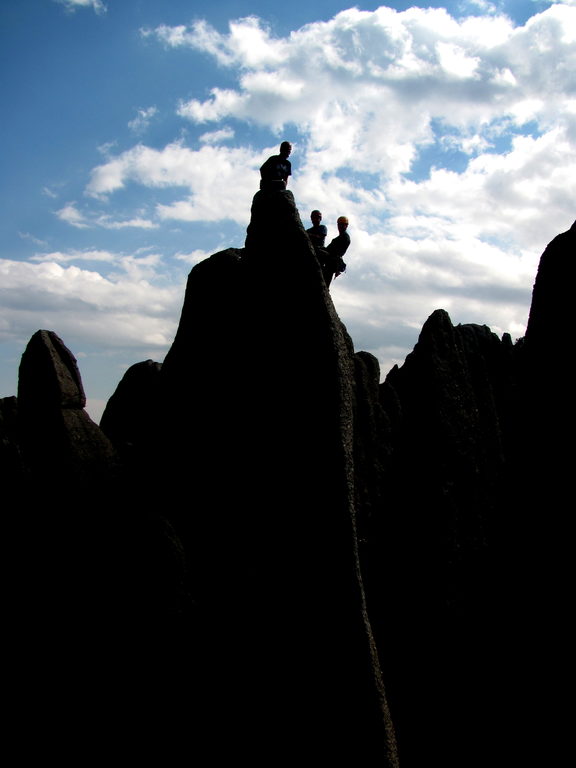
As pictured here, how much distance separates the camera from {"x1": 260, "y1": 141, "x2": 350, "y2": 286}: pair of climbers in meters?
7.25

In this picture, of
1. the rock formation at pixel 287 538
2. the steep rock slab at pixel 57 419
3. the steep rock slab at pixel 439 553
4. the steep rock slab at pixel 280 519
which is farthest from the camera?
the steep rock slab at pixel 57 419

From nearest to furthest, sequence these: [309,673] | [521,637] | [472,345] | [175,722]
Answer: [521,637] < [309,673] < [175,722] < [472,345]

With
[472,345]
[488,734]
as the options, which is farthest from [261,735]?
[472,345]

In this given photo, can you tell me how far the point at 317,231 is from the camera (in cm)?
758

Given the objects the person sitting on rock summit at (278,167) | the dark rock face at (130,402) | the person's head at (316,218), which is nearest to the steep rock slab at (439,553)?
the person's head at (316,218)

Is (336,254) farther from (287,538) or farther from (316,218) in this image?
(287,538)

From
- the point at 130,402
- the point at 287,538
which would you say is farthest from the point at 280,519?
the point at 130,402

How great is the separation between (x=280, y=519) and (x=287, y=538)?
0.16 metres

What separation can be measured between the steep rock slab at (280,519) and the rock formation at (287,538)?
19 millimetres

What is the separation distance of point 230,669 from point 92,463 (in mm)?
2498

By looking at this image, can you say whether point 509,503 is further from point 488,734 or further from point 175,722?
point 175,722

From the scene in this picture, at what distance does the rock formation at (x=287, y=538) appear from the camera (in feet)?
15.4

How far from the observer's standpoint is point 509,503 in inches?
179

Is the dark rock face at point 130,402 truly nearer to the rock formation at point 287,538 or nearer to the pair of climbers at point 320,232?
the rock formation at point 287,538
